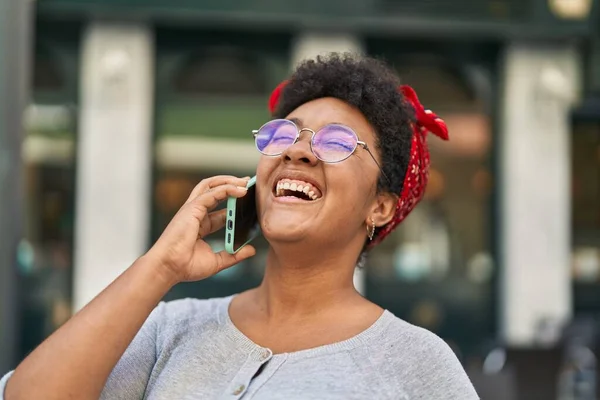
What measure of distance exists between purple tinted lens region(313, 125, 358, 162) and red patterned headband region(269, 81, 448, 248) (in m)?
0.23

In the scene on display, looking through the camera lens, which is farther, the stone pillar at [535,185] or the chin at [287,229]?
the stone pillar at [535,185]

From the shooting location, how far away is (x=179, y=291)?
33.4 feet

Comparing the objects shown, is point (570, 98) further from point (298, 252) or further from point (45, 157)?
point (298, 252)

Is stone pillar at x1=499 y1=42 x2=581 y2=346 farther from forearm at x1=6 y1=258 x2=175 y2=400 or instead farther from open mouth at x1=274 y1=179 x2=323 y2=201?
forearm at x1=6 y1=258 x2=175 y2=400

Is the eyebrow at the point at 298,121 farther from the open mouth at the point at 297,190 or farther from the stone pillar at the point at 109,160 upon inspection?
the stone pillar at the point at 109,160

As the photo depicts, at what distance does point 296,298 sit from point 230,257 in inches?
7.8

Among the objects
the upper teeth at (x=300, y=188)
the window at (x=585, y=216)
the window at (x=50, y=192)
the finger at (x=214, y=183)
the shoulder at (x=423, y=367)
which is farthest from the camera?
the window at (x=585, y=216)

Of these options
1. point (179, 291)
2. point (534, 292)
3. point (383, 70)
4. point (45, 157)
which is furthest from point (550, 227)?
point (383, 70)

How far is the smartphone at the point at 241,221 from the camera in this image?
2.34m

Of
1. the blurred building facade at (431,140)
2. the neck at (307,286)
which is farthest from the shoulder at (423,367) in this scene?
the blurred building facade at (431,140)

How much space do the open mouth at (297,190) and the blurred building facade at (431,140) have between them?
7.82 meters

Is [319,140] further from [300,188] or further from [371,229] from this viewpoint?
[371,229]

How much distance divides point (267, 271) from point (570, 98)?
8.73 metres

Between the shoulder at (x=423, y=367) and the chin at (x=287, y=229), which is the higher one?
the chin at (x=287, y=229)
